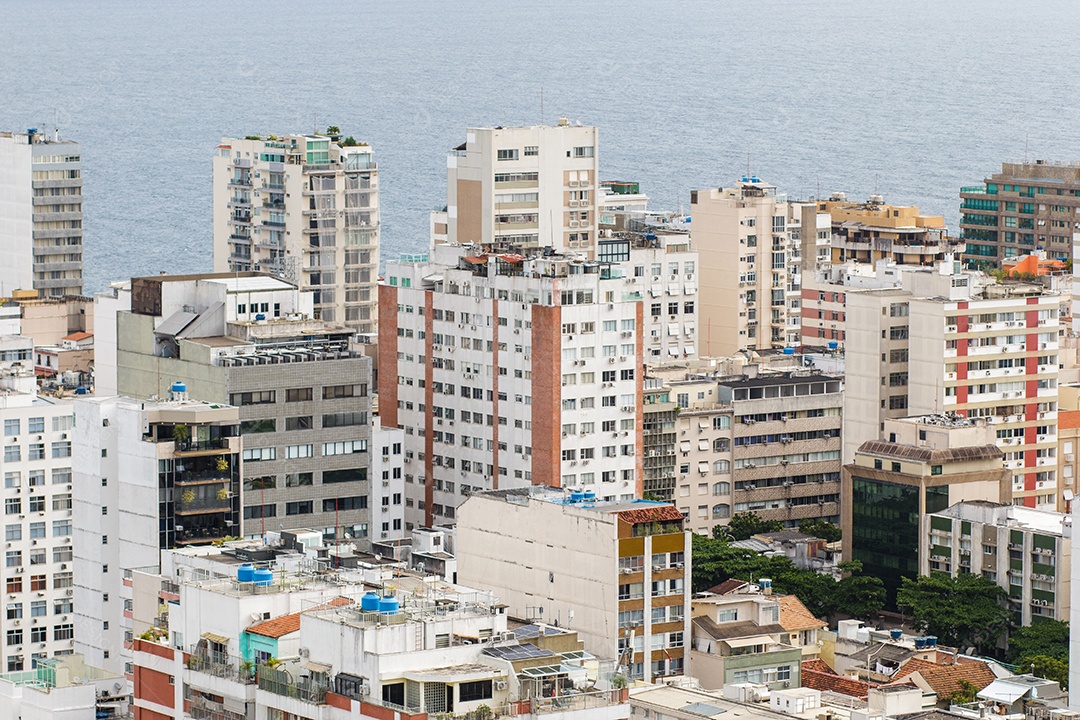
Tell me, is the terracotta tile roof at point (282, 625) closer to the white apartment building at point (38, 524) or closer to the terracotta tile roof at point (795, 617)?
the terracotta tile roof at point (795, 617)

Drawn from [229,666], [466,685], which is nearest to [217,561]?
[229,666]

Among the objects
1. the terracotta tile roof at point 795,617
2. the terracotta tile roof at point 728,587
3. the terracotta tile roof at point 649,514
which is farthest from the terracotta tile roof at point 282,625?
the terracotta tile roof at point 728,587

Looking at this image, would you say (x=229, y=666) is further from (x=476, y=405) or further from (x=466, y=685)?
(x=476, y=405)

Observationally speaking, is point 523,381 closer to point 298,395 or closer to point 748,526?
point 298,395

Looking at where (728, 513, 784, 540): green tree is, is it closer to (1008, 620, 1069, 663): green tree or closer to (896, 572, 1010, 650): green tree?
(896, 572, 1010, 650): green tree

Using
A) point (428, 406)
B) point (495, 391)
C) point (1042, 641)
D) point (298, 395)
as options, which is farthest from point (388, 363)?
point (1042, 641)
